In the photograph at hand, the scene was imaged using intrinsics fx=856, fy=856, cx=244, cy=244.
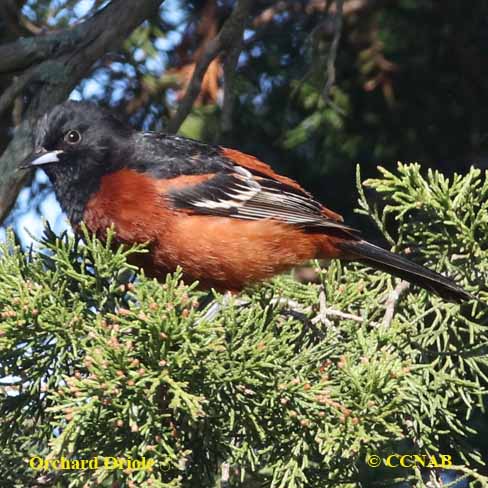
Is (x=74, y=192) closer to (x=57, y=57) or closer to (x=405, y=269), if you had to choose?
(x=57, y=57)

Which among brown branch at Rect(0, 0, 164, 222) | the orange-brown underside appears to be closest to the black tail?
the orange-brown underside

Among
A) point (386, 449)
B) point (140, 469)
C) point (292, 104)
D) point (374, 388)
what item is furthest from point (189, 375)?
point (292, 104)

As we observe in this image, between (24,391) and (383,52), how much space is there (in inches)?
112

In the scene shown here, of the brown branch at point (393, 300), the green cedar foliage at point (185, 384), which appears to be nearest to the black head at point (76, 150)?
the green cedar foliage at point (185, 384)

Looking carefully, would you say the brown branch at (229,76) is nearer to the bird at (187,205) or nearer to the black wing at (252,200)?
the bird at (187,205)

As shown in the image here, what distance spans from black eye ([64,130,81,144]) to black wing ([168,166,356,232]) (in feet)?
1.63

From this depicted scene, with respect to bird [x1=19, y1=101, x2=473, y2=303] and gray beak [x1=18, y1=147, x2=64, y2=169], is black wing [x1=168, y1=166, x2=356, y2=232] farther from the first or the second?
gray beak [x1=18, y1=147, x2=64, y2=169]

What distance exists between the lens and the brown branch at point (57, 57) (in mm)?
3855

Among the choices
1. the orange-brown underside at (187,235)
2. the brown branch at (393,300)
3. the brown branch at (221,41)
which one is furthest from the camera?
the brown branch at (221,41)

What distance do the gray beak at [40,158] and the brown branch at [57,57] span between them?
176 millimetres

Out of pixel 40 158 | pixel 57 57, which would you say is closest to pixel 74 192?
pixel 40 158

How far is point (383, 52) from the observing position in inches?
184

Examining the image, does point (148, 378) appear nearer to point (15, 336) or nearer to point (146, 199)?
point (15, 336)

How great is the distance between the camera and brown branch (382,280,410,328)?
320cm
